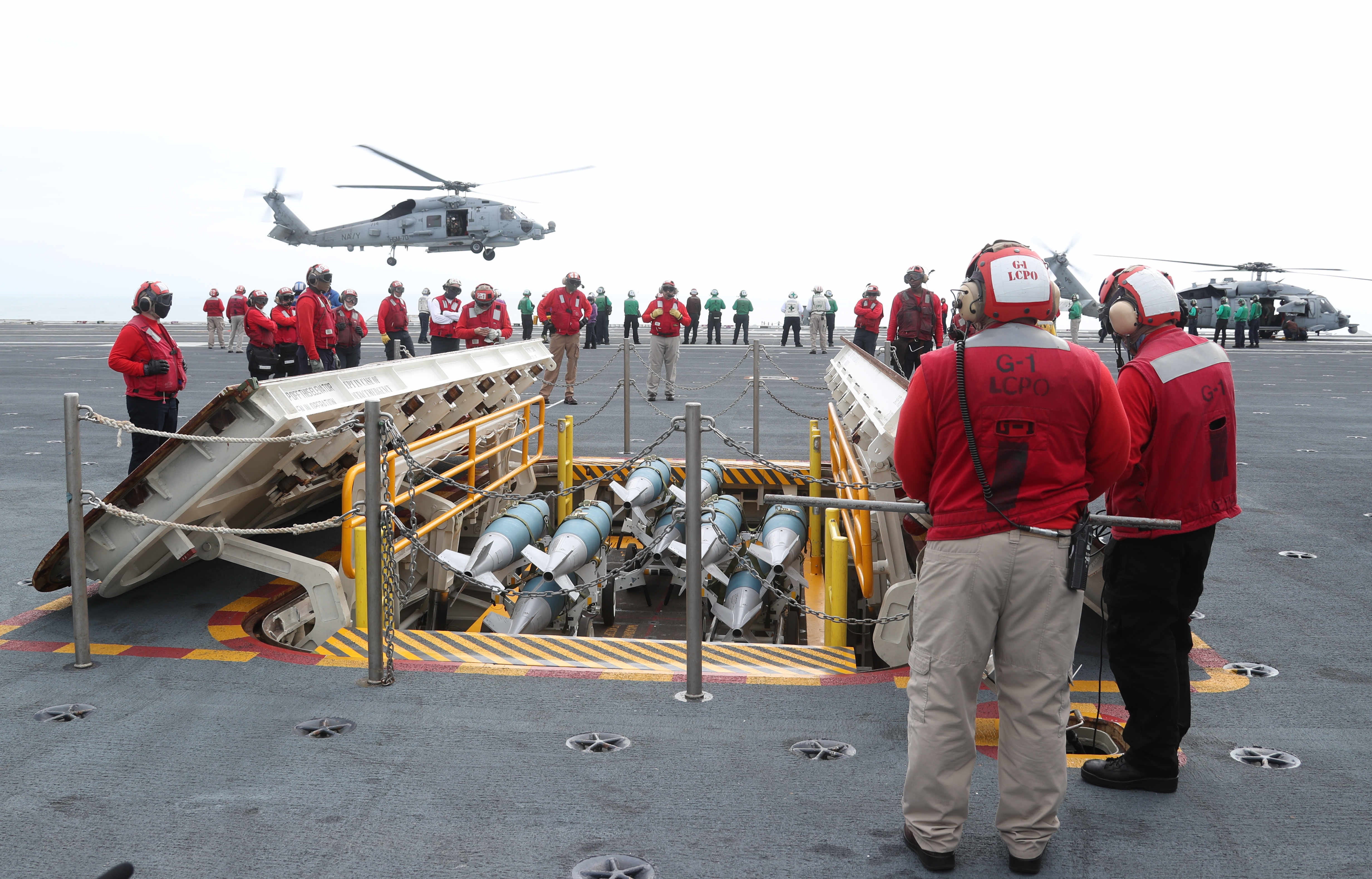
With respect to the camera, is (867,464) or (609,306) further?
(609,306)

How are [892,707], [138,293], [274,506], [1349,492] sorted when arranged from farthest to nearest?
1. [1349,492]
2. [138,293]
3. [274,506]
4. [892,707]

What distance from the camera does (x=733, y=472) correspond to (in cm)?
1091

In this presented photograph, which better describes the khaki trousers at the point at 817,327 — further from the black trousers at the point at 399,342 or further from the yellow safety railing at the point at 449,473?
the yellow safety railing at the point at 449,473

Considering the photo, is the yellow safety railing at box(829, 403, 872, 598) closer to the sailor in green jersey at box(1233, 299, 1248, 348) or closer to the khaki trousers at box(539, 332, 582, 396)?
the khaki trousers at box(539, 332, 582, 396)

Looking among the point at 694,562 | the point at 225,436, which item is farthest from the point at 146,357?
the point at 694,562

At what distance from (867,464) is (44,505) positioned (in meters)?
7.49

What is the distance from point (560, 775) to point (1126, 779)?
217 cm

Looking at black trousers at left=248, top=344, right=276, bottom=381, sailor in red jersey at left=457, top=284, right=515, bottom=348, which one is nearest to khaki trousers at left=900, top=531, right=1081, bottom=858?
black trousers at left=248, top=344, right=276, bottom=381

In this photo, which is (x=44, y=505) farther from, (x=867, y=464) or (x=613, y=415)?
(x=613, y=415)

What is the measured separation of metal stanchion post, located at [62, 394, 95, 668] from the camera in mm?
4852

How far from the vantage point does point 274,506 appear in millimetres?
6602

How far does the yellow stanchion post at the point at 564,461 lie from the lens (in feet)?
31.8

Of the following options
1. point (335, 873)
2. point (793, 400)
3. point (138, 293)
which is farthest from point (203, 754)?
point (793, 400)

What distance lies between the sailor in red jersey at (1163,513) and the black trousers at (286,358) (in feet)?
35.6
